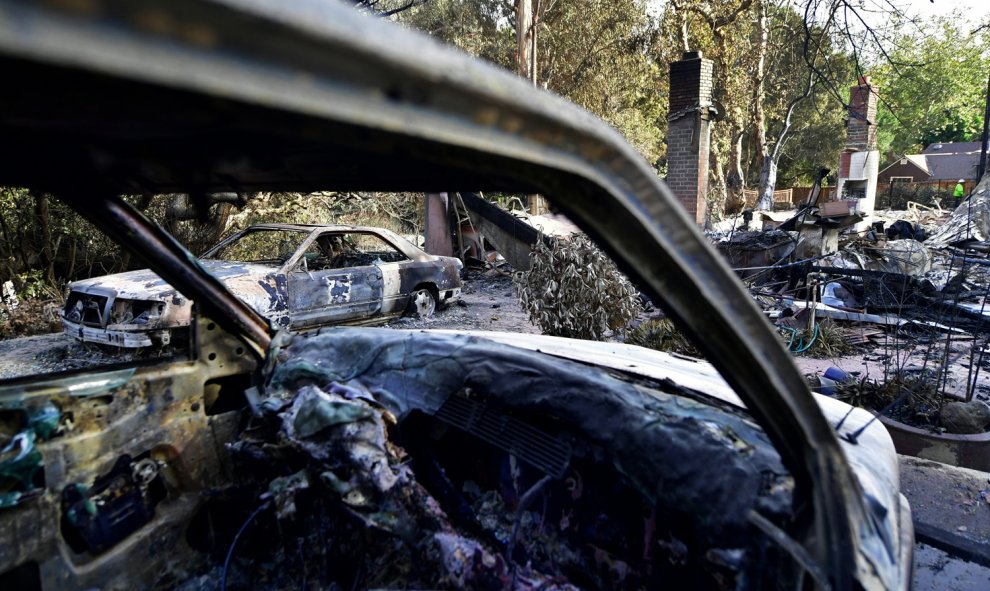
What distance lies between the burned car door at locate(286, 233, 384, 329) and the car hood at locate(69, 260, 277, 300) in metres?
0.46

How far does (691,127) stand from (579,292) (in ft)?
31.8

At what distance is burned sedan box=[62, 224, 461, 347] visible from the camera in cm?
587

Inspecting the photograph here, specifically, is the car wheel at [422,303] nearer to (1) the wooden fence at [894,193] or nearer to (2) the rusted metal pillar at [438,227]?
(2) the rusted metal pillar at [438,227]

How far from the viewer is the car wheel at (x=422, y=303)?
8.77 meters

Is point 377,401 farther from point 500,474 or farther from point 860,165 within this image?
point 860,165

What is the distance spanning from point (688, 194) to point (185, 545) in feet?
46.4

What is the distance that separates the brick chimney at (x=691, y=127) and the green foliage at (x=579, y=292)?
8388 millimetres

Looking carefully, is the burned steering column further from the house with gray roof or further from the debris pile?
the house with gray roof

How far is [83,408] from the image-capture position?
1917mm

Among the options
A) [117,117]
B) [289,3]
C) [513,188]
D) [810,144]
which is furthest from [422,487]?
[810,144]

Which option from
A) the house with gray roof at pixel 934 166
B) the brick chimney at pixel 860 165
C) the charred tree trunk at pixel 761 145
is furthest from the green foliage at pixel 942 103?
the brick chimney at pixel 860 165

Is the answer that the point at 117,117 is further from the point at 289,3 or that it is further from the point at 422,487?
the point at 422,487

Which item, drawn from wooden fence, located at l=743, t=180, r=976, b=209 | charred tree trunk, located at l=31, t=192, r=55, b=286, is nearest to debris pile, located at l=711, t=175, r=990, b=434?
charred tree trunk, located at l=31, t=192, r=55, b=286

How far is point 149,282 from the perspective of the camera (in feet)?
20.1
